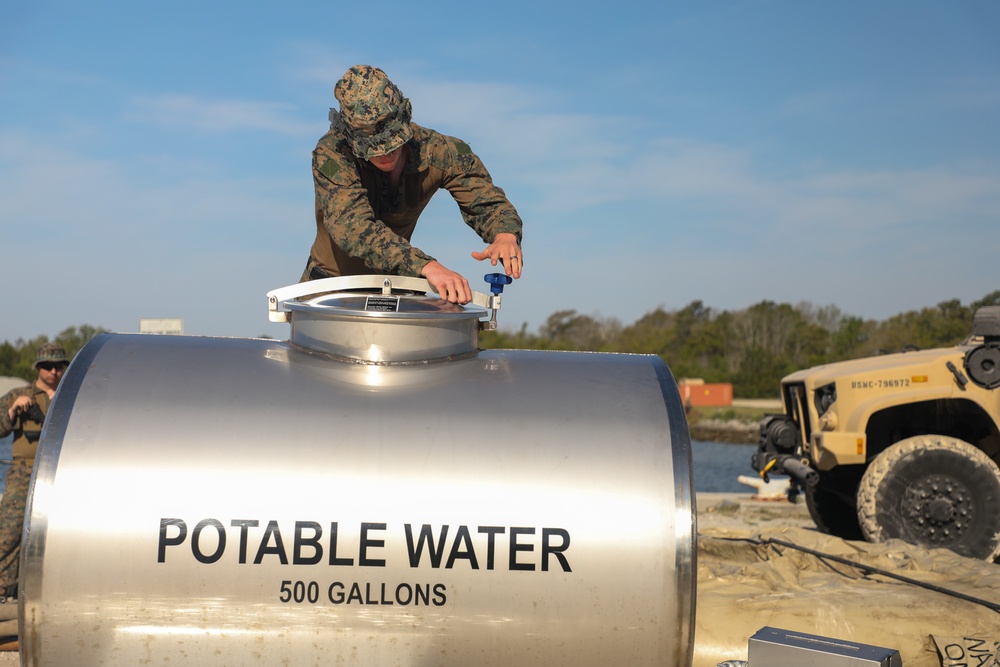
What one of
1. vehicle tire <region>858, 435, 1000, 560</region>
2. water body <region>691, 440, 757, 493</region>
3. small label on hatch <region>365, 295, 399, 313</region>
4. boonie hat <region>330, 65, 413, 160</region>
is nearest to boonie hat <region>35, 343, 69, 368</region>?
boonie hat <region>330, 65, 413, 160</region>

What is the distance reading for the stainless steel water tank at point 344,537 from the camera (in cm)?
295

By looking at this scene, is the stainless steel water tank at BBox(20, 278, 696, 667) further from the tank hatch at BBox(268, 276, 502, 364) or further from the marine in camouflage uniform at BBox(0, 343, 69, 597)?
the marine in camouflage uniform at BBox(0, 343, 69, 597)

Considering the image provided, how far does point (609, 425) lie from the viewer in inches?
125

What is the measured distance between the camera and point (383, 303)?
3639 mm

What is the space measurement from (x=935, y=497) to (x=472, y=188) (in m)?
5.03

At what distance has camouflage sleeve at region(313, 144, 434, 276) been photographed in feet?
12.7

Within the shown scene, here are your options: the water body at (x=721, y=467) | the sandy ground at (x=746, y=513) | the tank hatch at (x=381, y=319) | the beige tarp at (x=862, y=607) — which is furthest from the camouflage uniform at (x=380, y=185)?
the water body at (x=721, y=467)

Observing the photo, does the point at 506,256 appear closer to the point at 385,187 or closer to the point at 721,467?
the point at 385,187

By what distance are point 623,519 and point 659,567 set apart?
17 cm

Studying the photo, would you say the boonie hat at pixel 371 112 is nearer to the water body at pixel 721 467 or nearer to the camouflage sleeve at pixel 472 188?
the camouflage sleeve at pixel 472 188

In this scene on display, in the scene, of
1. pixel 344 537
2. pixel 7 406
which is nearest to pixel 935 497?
pixel 344 537

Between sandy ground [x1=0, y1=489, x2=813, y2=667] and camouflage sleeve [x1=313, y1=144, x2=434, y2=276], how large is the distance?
6.16m

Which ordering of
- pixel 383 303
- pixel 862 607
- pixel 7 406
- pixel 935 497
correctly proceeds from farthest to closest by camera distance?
1. pixel 935 497
2. pixel 7 406
3. pixel 862 607
4. pixel 383 303

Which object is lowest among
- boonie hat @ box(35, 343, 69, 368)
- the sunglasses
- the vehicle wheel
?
the vehicle wheel
